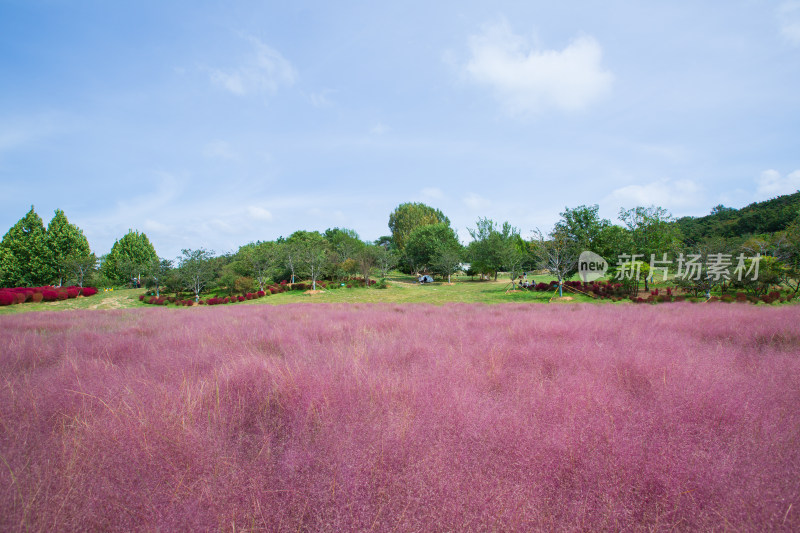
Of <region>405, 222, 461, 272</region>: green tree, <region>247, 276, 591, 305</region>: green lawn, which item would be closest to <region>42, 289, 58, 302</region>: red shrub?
<region>247, 276, 591, 305</region>: green lawn

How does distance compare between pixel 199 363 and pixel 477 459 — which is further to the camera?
pixel 199 363

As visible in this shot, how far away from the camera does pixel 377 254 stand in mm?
39469

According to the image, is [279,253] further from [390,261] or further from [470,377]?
[470,377]

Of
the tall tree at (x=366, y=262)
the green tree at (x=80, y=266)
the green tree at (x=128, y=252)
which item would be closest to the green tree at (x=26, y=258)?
the green tree at (x=80, y=266)

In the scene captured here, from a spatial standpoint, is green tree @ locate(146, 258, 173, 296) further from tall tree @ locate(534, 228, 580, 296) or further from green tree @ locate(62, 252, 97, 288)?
tall tree @ locate(534, 228, 580, 296)

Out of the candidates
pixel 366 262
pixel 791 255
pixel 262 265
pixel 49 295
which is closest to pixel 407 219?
pixel 366 262

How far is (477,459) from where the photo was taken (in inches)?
76.5

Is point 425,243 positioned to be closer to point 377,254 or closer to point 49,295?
point 377,254

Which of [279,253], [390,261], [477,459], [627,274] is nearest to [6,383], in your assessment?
[477,459]

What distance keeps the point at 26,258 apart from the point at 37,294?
77.5ft

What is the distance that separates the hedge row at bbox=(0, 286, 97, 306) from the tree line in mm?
4891

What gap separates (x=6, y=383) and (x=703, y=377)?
22.2 ft

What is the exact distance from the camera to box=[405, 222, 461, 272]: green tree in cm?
4784

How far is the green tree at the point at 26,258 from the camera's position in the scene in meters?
35.6
